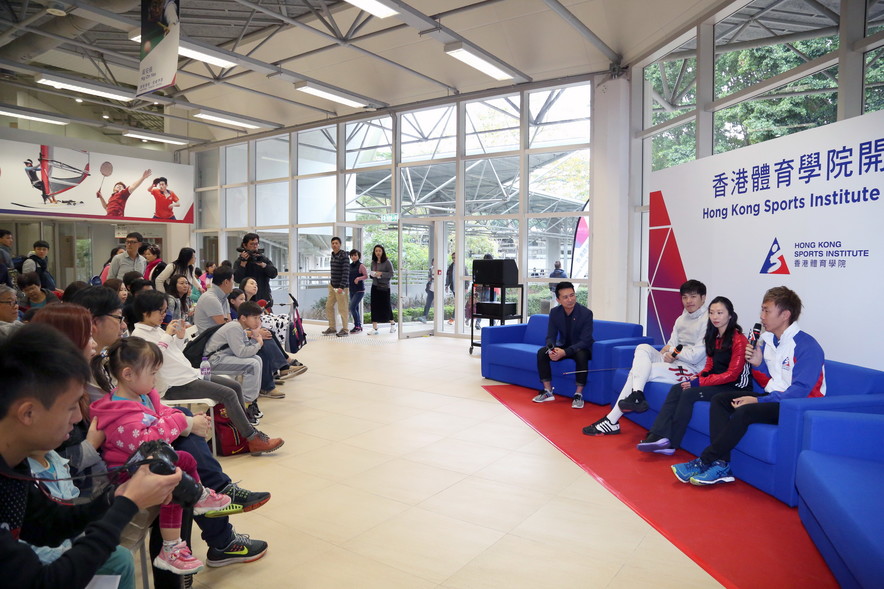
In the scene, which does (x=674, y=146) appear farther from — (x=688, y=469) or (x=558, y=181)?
(x=688, y=469)

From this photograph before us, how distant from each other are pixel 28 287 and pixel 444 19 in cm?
592

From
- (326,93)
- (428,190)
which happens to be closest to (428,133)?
(428,190)

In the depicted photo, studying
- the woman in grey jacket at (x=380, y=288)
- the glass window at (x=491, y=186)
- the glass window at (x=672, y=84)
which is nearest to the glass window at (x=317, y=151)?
the woman in grey jacket at (x=380, y=288)

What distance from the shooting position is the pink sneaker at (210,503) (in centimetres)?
240

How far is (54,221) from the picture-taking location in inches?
500

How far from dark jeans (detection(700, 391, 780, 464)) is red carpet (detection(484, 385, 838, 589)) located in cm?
22

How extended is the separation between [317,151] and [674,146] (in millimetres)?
7676

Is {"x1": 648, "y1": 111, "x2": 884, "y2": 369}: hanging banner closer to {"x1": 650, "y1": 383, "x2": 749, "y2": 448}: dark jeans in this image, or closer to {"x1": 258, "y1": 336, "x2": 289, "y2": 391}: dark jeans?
{"x1": 650, "y1": 383, "x2": 749, "y2": 448}: dark jeans

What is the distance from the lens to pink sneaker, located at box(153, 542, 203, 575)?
7.29ft

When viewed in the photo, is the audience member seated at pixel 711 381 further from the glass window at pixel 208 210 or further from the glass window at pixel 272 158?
the glass window at pixel 208 210

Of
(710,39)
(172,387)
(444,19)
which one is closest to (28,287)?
(172,387)

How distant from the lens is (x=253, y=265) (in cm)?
793

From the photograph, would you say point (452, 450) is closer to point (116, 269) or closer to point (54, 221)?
point (116, 269)

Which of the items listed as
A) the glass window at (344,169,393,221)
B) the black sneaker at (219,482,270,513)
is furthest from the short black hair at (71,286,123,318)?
the glass window at (344,169,393,221)
